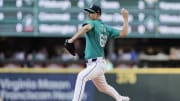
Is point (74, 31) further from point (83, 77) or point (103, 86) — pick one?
point (83, 77)

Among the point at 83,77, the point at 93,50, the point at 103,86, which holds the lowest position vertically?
the point at 103,86

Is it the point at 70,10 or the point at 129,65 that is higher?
the point at 70,10

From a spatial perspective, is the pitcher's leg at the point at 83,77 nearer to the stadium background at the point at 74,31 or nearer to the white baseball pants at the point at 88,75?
the white baseball pants at the point at 88,75

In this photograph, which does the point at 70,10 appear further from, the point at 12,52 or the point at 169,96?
the point at 169,96

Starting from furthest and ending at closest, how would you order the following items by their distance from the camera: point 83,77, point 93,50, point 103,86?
point 103,86 < point 93,50 < point 83,77

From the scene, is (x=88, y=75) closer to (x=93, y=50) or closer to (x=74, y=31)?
(x=93, y=50)

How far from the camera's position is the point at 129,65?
14156mm

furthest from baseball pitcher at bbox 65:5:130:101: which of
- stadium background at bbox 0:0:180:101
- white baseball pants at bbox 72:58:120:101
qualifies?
stadium background at bbox 0:0:180:101


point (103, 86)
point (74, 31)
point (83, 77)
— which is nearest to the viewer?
point (83, 77)

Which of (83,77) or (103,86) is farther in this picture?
(103,86)

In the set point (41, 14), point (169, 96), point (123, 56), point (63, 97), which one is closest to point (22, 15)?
point (41, 14)

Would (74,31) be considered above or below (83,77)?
below

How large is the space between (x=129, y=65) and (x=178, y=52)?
1662 millimetres

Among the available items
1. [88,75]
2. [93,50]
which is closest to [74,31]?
[93,50]
